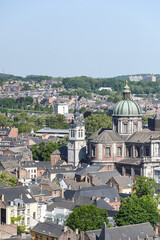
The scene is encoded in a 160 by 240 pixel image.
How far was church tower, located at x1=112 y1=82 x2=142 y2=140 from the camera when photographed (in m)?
114

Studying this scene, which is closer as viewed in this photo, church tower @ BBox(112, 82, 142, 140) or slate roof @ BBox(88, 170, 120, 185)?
slate roof @ BBox(88, 170, 120, 185)

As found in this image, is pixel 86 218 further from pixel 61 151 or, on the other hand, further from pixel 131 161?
pixel 61 151

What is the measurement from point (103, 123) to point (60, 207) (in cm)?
6499

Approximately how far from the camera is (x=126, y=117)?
114 metres

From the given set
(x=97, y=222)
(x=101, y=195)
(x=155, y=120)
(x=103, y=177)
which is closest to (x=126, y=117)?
(x=155, y=120)

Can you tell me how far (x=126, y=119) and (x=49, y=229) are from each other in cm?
4369

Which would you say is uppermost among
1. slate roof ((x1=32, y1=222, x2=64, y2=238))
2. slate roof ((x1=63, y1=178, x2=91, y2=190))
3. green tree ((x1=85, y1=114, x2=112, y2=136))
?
green tree ((x1=85, y1=114, x2=112, y2=136))

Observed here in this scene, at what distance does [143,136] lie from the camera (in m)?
111

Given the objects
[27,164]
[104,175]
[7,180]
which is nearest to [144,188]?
[104,175]

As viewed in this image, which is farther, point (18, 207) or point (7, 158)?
point (7, 158)

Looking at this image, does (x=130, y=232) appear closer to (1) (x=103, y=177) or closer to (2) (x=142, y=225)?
Result: (2) (x=142, y=225)

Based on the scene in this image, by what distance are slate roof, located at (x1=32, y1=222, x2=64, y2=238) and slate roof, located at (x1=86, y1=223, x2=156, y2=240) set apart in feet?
10.8

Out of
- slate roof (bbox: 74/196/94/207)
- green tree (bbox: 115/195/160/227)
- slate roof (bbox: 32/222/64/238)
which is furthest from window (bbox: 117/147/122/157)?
slate roof (bbox: 32/222/64/238)

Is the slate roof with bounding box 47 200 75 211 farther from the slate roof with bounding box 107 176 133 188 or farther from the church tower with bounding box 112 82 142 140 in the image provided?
the church tower with bounding box 112 82 142 140
